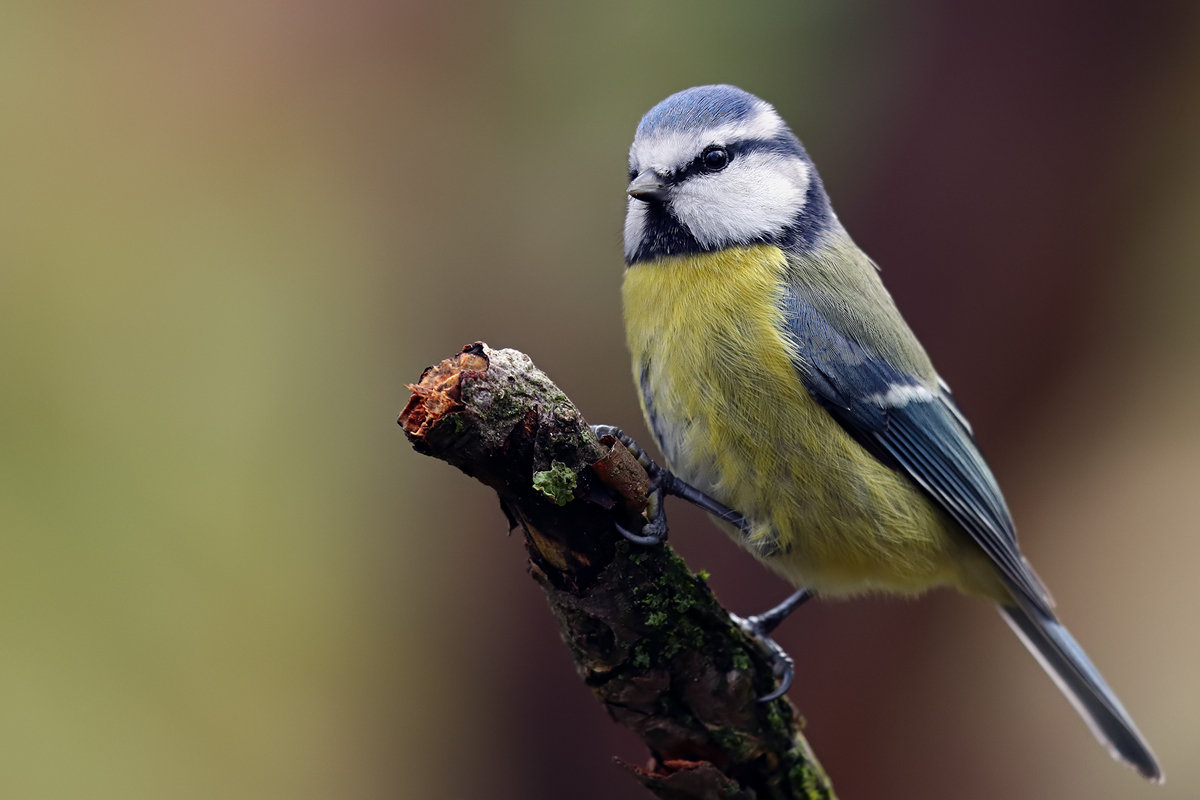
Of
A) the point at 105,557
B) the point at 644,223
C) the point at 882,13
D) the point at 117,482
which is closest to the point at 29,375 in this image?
the point at 117,482

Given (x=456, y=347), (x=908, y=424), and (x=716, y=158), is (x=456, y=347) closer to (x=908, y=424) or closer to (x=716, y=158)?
(x=716, y=158)

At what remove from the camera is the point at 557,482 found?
1.09m

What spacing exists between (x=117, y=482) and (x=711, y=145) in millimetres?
1894

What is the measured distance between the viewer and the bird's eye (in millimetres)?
1620

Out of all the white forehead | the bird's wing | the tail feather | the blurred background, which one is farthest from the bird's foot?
the blurred background

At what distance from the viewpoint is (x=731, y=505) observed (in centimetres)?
151

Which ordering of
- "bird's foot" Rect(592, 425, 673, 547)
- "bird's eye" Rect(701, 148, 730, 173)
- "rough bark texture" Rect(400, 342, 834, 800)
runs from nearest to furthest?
"rough bark texture" Rect(400, 342, 834, 800)
"bird's foot" Rect(592, 425, 673, 547)
"bird's eye" Rect(701, 148, 730, 173)

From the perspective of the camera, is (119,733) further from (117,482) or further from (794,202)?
(794,202)

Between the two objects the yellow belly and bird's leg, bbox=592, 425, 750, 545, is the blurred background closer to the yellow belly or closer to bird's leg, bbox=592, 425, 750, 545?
the yellow belly

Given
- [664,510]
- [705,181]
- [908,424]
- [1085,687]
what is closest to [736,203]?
[705,181]

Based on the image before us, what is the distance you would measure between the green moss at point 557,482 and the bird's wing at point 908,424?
0.54m

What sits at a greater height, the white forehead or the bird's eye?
the white forehead

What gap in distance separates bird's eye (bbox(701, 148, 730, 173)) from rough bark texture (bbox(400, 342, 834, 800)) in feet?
2.20

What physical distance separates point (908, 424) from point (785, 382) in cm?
29
